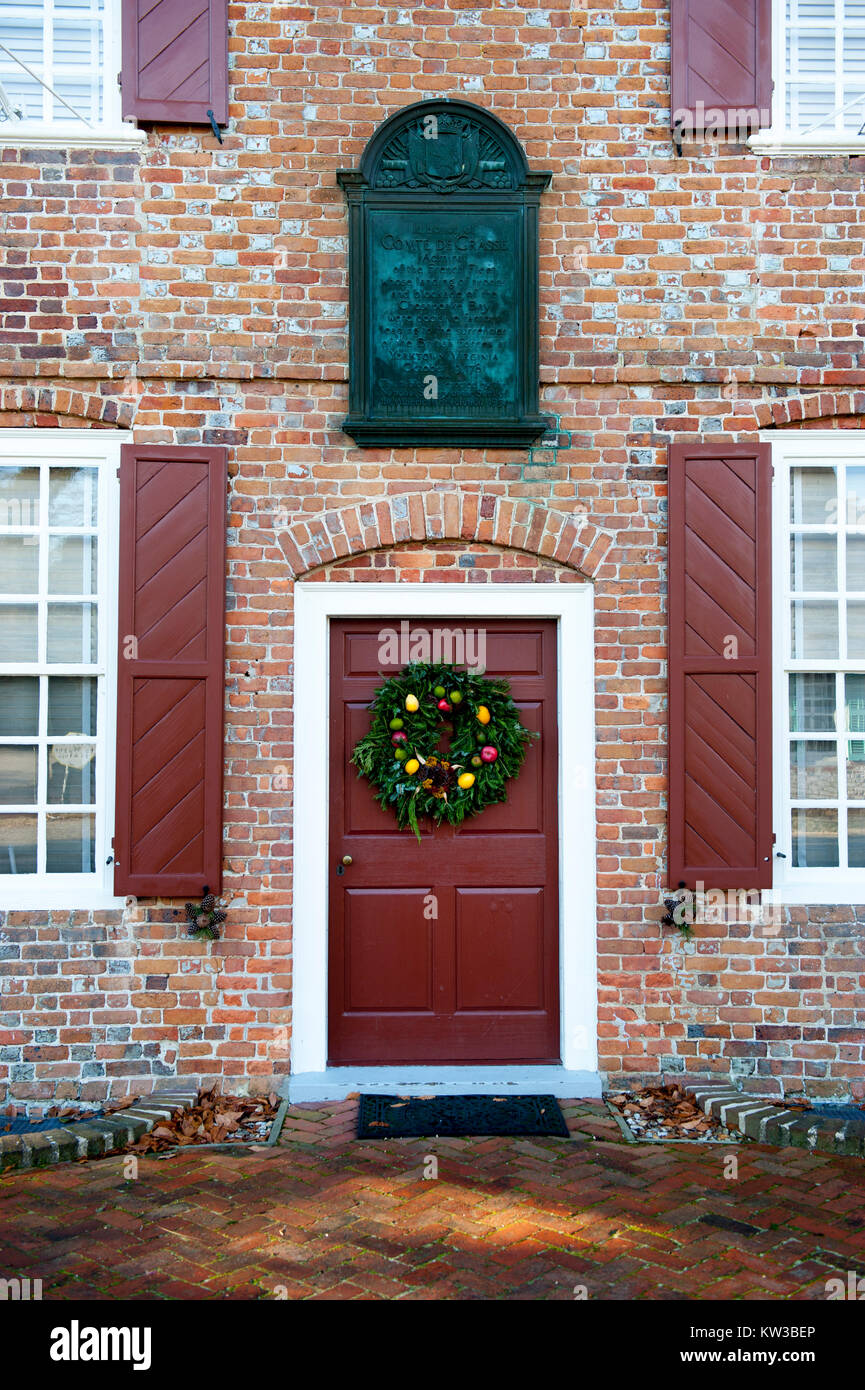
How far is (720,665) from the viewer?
5.47 meters

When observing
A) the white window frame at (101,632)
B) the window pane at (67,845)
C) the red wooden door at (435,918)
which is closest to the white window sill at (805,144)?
the red wooden door at (435,918)

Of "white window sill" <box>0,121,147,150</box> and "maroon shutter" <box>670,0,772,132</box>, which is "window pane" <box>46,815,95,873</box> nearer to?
"white window sill" <box>0,121,147,150</box>

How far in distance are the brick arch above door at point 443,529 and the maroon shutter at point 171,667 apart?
446mm

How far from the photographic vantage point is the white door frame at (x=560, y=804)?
17.9 ft

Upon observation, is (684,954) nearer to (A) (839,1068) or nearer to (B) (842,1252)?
(A) (839,1068)

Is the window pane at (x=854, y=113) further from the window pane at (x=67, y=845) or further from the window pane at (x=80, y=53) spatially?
the window pane at (x=67, y=845)

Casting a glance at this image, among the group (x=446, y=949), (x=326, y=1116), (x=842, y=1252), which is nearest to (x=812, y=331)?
(x=446, y=949)

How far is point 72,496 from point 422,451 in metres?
1.80

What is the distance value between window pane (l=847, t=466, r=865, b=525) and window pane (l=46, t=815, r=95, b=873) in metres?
4.25

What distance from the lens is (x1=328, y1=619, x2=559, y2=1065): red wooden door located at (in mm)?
5594

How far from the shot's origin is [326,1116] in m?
5.12

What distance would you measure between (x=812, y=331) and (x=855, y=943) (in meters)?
3.15

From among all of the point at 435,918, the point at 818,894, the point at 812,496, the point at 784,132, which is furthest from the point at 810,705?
the point at 784,132

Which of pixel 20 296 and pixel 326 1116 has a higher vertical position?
pixel 20 296
